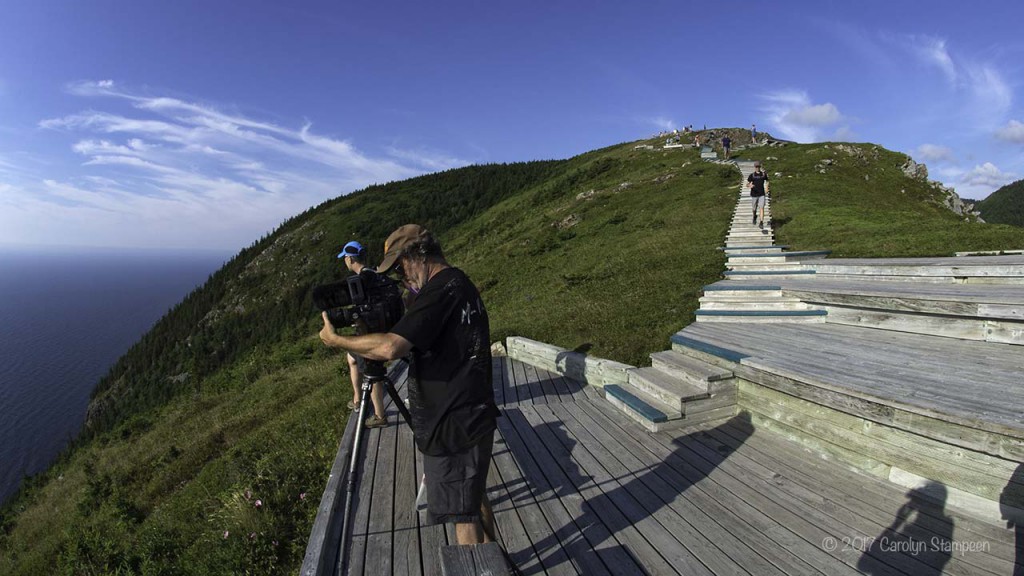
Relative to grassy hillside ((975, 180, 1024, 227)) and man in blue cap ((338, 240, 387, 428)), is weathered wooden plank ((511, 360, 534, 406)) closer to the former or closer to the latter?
man in blue cap ((338, 240, 387, 428))

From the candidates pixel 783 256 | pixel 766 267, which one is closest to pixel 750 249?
pixel 783 256

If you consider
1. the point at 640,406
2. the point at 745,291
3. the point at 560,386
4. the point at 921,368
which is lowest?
the point at 560,386

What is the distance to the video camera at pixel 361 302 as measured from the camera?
335cm

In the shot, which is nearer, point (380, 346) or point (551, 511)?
point (380, 346)

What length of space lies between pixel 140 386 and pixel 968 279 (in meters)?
75.6

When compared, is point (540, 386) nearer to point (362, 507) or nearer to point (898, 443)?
point (362, 507)

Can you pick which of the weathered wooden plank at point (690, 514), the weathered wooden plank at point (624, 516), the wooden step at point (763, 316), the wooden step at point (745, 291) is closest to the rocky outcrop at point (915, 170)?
the wooden step at point (745, 291)

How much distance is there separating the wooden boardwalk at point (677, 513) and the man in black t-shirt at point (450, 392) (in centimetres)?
76

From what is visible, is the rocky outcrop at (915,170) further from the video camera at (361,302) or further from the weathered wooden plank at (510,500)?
the video camera at (361,302)

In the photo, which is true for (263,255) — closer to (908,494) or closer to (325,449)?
(325,449)

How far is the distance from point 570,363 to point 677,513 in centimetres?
376

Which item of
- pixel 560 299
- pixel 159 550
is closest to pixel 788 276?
pixel 560 299

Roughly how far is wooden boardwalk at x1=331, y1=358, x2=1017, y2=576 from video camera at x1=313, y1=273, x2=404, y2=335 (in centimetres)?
170

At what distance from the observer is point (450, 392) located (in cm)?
274
